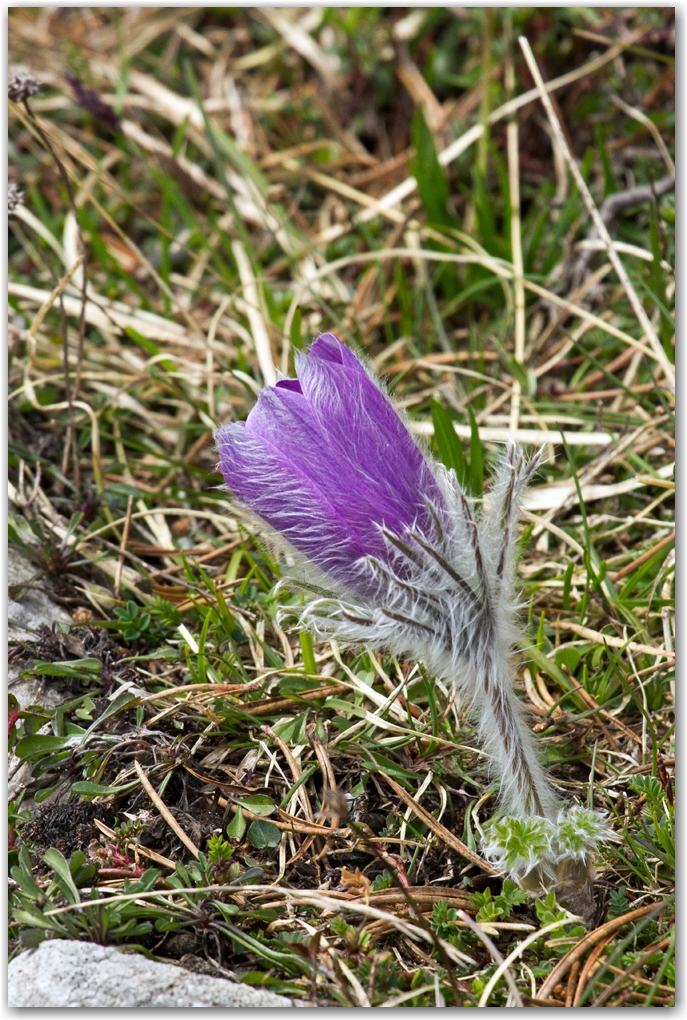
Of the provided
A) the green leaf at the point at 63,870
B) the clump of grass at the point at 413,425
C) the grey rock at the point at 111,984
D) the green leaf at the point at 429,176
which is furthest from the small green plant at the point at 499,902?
the green leaf at the point at 429,176

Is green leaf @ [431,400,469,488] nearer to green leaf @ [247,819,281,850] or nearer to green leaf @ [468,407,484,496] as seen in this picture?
green leaf @ [468,407,484,496]

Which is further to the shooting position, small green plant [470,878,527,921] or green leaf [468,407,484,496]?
green leaf [468,407,484,496]

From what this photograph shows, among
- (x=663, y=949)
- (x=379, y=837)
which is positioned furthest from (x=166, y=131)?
(x=663, y=949)

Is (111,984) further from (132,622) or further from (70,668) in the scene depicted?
(132,622)

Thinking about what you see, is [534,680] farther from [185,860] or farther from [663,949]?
[185,860]

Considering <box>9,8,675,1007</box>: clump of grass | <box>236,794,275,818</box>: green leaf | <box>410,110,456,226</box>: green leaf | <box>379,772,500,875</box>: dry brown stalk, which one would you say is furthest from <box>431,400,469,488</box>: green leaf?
<box>410,110,456,226</box>: green leaf

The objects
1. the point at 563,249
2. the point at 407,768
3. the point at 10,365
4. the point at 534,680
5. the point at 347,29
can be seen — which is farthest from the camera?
the point at 347,29
